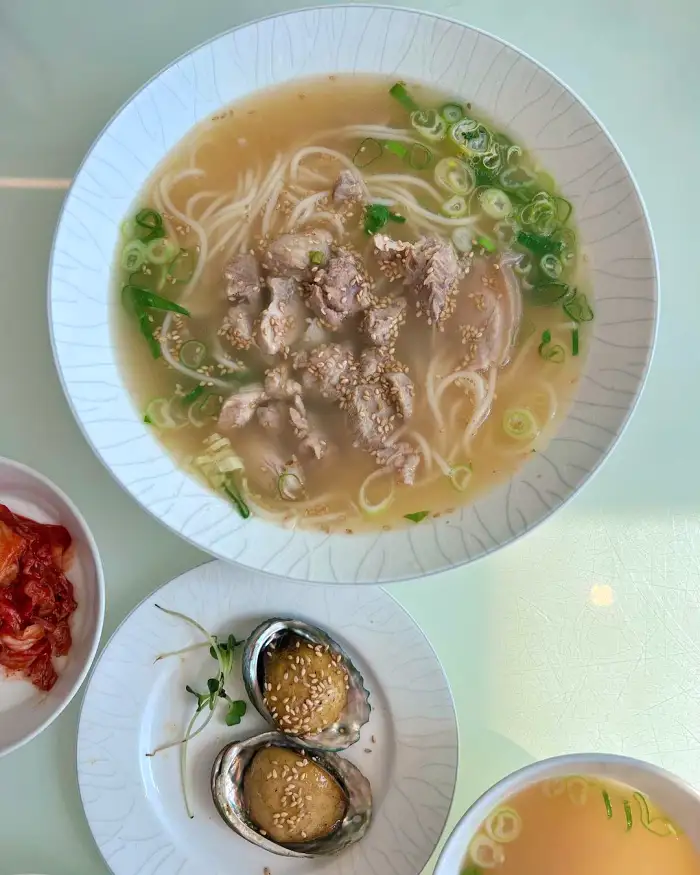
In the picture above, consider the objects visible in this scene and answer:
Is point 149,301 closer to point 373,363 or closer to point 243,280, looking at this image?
point 243,280

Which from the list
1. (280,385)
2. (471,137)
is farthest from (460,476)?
(471,137)

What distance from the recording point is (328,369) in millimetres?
2379

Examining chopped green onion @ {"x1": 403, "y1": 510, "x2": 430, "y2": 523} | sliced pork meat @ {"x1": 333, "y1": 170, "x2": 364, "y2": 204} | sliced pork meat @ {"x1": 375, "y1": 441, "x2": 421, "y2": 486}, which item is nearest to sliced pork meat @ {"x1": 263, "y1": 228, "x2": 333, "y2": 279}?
sliced pork meat @ {"x1": 333, "y1": 170, "x2": 364, "y2": 204}

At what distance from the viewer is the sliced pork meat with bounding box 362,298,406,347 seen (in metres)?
2.39

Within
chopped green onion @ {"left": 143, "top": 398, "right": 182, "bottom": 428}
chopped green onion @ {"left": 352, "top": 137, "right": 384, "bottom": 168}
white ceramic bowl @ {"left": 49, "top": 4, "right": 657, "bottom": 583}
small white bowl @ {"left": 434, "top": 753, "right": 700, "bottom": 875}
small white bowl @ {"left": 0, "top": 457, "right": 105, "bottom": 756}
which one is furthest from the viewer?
chopped green onion @ {"left": 352, "top": 137, "right": 384, "bottom": 168}

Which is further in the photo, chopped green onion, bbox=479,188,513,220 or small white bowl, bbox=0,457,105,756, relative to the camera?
chopped green onion, bbox=479,188,513,220

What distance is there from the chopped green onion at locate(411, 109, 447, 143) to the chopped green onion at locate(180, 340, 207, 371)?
3.71 feet

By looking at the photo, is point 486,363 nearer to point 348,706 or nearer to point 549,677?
point 549,677

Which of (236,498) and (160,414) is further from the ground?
(160,414)

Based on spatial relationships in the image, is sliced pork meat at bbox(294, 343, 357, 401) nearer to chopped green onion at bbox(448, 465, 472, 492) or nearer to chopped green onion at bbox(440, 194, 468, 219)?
chopped green onion at bbox(448, 465, 472, 492)

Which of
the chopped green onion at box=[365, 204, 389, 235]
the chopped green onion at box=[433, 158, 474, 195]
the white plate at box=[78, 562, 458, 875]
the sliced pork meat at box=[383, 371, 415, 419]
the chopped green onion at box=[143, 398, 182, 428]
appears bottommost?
the white plate at box=[78, 562, 458, 875]

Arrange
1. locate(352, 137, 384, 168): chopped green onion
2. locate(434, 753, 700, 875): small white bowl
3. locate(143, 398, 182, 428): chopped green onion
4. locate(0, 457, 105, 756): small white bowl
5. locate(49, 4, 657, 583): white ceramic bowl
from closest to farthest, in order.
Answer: locate(434, 753, 700, 875): small white bowl
locate(49, 4, 657, 583): white ceramic bowl
locate(0, 457, 105, 756): small white bowl
locate(143, 398, 182, 428): chopped green onion
locate(352, 137, 384, 168): chopped green onion

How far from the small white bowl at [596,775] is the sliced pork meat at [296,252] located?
5.83 ft

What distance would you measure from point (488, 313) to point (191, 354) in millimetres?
1085
